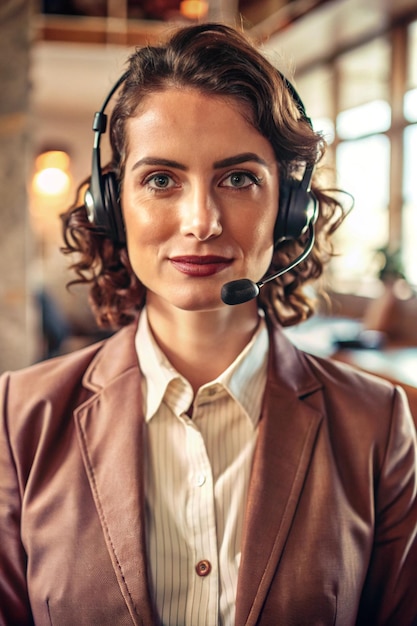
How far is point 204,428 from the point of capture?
1088 mm

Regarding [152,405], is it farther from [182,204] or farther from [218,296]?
[182,204]

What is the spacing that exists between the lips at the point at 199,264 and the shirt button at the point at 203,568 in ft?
1.45

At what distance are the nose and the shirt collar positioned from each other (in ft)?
0.84

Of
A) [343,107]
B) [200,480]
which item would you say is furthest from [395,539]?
[343,107]

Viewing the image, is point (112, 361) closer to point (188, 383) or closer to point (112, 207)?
point (188, 383)

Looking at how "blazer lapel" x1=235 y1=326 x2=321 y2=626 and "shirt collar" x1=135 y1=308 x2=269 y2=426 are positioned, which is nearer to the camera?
"blazer lapel" x1=235 y1=326 x2=321 y2=626

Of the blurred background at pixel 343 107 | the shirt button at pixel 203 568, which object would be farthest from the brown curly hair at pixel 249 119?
the blurred background at pixel 343 107

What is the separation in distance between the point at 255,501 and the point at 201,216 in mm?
446

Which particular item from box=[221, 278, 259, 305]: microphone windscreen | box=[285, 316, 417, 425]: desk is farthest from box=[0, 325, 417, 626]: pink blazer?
box=[285, 316, 417, 425]: desk

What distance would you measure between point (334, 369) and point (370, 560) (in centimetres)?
33

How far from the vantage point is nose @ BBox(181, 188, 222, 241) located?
94 cm

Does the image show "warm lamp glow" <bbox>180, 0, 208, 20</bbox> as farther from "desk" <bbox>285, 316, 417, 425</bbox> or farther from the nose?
the nose

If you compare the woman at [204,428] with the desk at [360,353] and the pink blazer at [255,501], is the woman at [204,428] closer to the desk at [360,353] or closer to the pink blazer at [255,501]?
the pink blazer at [255,501]

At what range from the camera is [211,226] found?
3.08ft
